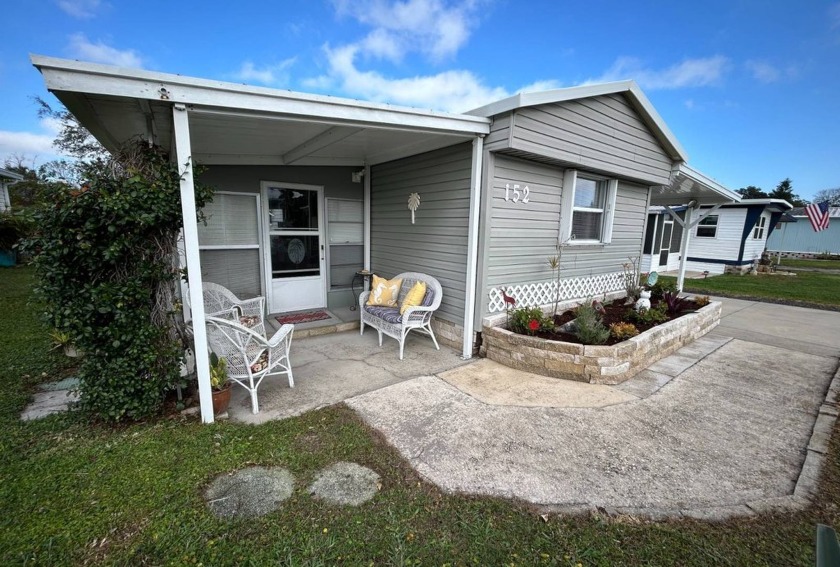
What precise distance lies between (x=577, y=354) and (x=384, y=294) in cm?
261

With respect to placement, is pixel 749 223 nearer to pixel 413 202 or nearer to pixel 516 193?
pixel 516 193

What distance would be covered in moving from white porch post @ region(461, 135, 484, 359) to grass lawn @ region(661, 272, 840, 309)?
8474 millimetres

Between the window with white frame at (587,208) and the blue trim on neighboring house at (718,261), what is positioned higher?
the window with white frame at (587,208)

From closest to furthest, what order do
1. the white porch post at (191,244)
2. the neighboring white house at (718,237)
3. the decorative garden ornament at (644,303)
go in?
the white porch post at (191,244), the decorative garden ornament at (644,303), the neighboring white house at (718,237)

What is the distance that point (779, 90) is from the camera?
1259cm

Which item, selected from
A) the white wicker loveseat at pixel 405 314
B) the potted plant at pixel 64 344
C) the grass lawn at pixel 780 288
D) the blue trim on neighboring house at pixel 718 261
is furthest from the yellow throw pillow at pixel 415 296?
the blue trim on neighboring house at pixel 718 261

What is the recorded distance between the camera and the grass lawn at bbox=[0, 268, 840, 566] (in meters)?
1.75

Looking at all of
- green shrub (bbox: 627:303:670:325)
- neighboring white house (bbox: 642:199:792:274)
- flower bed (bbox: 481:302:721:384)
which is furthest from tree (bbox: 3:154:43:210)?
neighboring white house (bbox: 642:199:792:274)

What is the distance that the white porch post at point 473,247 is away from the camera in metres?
4.15

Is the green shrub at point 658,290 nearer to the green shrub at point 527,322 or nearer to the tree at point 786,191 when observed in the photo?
the green shrub at point 527,322

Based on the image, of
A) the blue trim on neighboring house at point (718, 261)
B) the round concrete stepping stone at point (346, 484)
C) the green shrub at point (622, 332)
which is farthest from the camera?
the blue trim on neighboring house at point (718, 261)

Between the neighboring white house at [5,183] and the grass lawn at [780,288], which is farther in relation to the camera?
the neighboring white house at [5,183]

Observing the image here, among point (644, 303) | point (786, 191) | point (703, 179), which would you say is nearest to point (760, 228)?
point (703, 179)

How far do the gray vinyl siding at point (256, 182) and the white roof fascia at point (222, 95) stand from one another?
2473 millimetres
